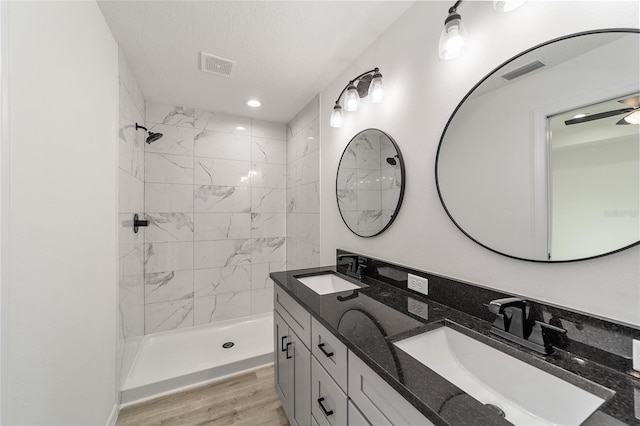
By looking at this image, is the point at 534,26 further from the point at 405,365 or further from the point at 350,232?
the point at 350,232

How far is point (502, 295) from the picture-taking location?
928 mm

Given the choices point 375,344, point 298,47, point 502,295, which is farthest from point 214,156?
point 502,295

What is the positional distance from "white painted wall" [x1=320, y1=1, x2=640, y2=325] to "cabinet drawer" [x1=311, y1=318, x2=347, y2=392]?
2.06 ft

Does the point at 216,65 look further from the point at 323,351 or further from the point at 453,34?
the point at 323,351

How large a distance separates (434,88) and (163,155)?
2.64m

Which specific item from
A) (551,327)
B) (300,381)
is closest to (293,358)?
(300,381)

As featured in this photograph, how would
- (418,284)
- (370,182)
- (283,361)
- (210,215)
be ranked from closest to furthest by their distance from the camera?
(418,284), (283,361), (370,182), (210,215)

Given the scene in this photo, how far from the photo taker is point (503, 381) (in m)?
0.76

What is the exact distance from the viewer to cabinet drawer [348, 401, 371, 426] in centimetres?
79

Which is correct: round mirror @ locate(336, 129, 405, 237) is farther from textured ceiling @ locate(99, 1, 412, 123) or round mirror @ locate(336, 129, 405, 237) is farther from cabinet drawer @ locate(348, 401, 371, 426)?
cabinet drawer @ locate(348, 401, 371, 426)

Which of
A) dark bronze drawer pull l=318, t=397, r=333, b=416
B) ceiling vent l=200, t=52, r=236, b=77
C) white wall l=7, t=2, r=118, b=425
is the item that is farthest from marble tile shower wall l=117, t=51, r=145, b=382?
dark bronze drawer pull l=318, t=397, r=333, b=416

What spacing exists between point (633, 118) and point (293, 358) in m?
1.66

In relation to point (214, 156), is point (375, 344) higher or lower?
lower

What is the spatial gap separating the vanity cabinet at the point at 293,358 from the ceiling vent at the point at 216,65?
176cm
